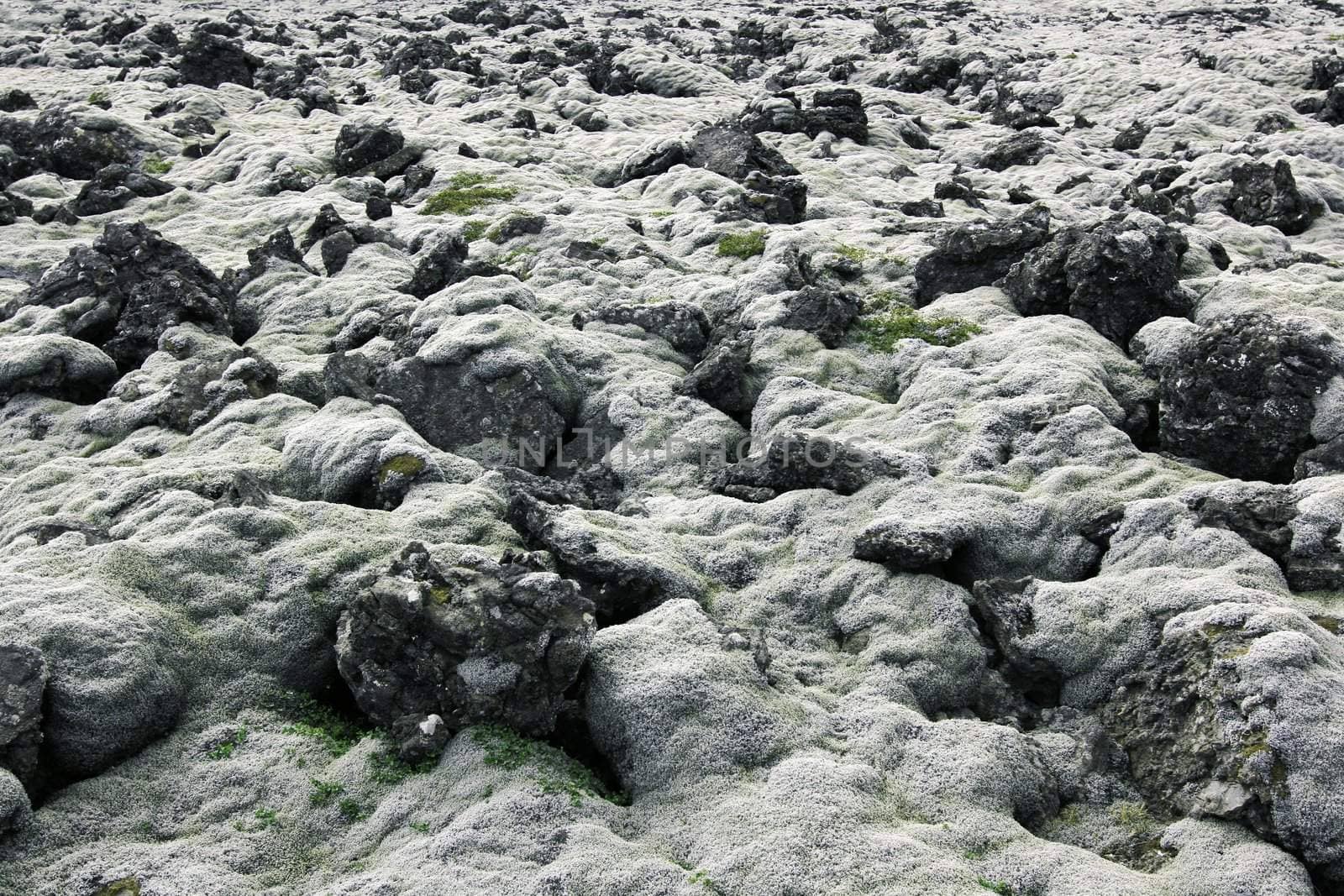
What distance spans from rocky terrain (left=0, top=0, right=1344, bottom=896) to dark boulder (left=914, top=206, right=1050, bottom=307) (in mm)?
143

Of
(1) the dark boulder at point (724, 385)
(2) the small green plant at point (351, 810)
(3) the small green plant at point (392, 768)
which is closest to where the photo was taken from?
(2) the small green plant at point (351, 810)

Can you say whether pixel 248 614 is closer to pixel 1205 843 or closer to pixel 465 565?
pixel 465 565

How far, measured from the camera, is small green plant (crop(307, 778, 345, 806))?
10.6 meters

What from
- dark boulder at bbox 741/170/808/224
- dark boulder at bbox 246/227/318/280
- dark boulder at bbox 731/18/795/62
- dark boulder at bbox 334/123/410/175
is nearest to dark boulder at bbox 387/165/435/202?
dark boulder at bbox 334/123/410/175

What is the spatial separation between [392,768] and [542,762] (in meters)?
1.80

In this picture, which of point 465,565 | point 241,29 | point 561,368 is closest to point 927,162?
point 561,368

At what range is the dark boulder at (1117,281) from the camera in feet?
66.2

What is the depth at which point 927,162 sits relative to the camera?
39.3m

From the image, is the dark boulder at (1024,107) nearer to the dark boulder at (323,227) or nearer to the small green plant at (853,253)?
the small green plant at (853,253)

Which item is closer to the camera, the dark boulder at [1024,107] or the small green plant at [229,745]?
the small green plant at [229,745]

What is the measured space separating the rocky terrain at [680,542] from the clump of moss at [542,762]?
0.08 metres

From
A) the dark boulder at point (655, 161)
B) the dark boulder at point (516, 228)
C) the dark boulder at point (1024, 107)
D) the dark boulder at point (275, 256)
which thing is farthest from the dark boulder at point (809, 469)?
the dark boulder at point (1024, 107)

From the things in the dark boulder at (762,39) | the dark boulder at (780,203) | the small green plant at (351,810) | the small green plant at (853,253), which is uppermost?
the dark boulder at (762,39)

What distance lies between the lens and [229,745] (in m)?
11.2
